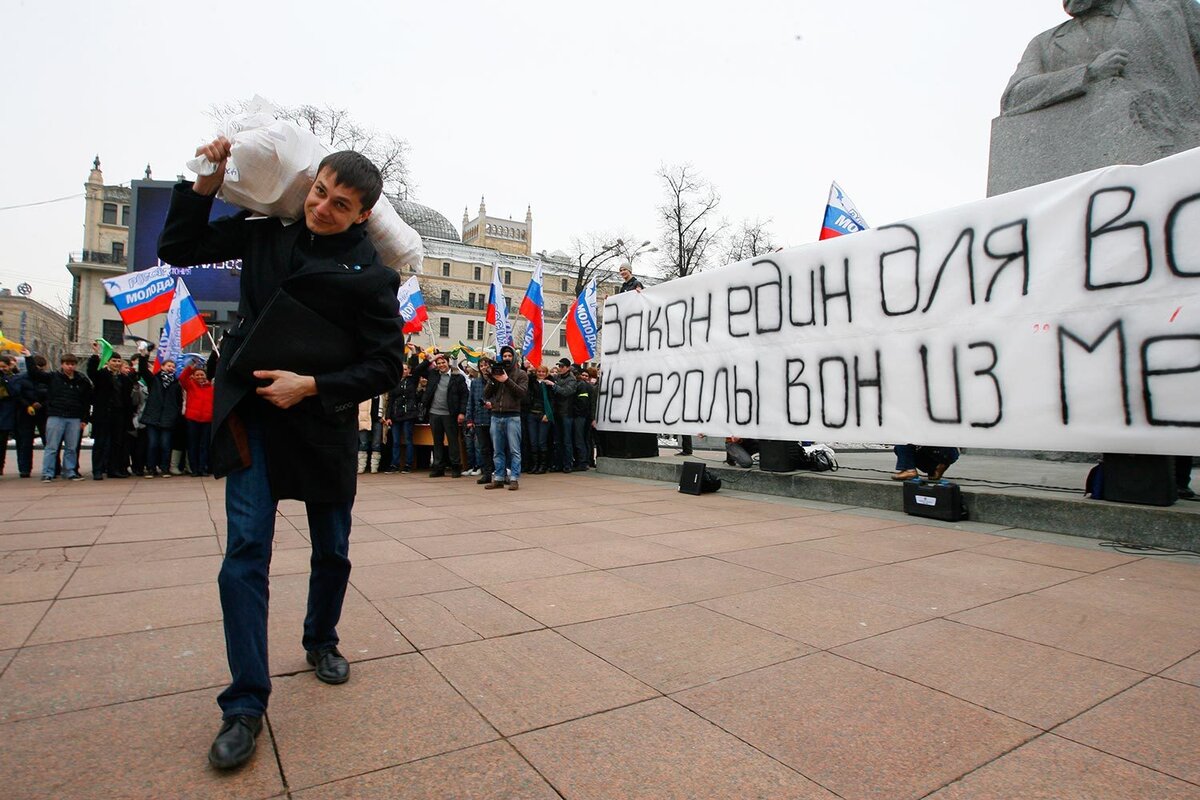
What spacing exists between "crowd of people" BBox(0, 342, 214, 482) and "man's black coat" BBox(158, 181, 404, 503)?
859cm

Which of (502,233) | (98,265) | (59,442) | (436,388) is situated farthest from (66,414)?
(502,233)

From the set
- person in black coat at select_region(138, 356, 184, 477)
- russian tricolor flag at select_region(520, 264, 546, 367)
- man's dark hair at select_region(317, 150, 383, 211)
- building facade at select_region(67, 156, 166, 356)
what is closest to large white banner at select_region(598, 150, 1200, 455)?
russian tricolor flag at select_region(520, 264, 546, 367)

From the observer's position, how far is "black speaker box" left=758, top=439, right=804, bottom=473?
26.9ft

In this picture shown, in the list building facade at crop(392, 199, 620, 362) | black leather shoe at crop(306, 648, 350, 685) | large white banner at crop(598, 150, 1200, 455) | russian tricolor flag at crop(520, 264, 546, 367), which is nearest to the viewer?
black leather shoe at crop(306, 648, 350, 685)

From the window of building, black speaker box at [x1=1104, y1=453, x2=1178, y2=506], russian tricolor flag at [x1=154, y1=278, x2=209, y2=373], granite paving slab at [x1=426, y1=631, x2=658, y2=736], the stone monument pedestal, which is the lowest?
granite paving slab at [x1=426, y1=631, x2=658, y2=736]

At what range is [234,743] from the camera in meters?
2.02

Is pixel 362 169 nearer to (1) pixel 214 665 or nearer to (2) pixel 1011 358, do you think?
(1) pixel 214 665

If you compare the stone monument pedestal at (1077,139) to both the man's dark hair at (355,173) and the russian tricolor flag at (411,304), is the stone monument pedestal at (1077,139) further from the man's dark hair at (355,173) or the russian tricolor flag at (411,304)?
the russian tricolor flag at (411,304)

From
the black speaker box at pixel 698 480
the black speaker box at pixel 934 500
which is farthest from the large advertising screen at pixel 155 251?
the black speaker box at pixel 934 500

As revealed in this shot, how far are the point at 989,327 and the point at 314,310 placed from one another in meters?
5.65

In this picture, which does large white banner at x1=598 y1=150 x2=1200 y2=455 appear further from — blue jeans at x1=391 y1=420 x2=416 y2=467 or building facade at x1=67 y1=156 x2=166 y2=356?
building facade at x1=67 y1=156 x2=166 y2=356

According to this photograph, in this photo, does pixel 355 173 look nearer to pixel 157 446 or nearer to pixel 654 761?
pixel 654 761

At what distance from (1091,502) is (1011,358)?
4.16ft

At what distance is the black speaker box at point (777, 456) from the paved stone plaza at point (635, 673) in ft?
9.59
